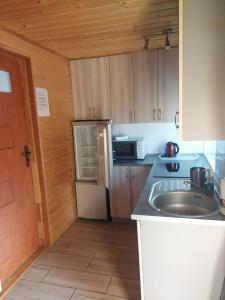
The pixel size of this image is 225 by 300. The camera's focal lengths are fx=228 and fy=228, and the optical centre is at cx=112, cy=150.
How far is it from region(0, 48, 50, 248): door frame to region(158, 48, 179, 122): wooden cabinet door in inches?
63.0

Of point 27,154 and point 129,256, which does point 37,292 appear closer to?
point 129,256

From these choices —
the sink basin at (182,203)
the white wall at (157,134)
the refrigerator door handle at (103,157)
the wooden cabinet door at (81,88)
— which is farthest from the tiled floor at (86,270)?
the wooden cabinet door at (81,88)

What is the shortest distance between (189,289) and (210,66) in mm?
1331

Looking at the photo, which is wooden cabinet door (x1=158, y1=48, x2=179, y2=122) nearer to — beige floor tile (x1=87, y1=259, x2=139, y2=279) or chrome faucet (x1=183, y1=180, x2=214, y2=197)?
chrome faucet (x1=183, y1=180, x2=214, y2=197)

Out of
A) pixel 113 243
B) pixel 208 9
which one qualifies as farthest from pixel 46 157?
pixel 208 9

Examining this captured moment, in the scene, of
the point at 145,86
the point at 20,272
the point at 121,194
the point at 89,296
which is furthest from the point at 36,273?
the point at 145,86

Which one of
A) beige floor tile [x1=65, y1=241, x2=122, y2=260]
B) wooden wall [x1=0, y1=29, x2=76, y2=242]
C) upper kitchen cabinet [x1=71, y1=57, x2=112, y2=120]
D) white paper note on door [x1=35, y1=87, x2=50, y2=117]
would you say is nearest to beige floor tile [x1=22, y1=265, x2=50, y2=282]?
beige floor tile [x1=65, y1=241, x2=122, y2=260]

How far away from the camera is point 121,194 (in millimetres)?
3145

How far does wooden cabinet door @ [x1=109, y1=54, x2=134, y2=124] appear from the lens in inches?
120

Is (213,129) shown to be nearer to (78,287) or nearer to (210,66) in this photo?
(210,66)

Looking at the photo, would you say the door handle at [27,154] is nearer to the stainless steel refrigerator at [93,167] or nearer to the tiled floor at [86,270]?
the stainless steel refrigerator at [93,167]

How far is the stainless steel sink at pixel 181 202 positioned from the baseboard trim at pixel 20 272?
156 centimetres

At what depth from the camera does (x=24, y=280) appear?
7.13 ft

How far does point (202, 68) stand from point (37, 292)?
86.7 inches
